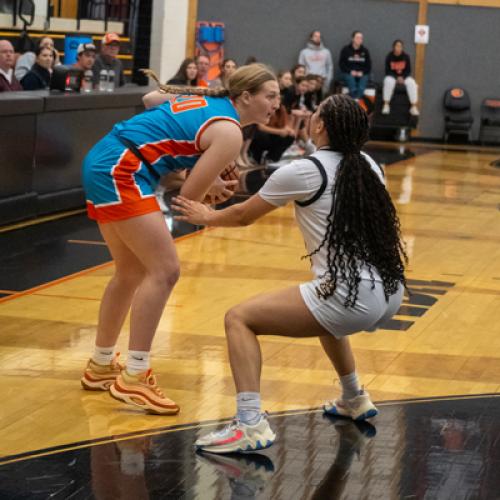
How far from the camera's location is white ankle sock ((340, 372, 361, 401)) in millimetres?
5266

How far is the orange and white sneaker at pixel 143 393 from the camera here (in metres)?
5.34

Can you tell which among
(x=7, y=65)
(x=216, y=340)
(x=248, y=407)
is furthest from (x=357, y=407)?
(x=7, y=65)

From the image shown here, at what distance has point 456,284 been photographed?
29.0ft

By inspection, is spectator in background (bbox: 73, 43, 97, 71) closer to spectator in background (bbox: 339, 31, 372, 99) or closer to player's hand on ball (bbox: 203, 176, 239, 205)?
player's hand on ball (bbox: 203, 176, 239, 205)

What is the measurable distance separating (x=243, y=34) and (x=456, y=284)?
16.1m

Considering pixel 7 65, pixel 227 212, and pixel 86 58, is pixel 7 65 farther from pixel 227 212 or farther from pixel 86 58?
pixel 227 212

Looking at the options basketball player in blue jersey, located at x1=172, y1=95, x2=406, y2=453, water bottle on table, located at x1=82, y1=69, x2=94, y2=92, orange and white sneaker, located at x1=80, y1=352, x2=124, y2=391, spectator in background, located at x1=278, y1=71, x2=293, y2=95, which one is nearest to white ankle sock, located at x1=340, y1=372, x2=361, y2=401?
basketball player in blue jersey, located at x1=172, y1=95, x2=406, y2=453

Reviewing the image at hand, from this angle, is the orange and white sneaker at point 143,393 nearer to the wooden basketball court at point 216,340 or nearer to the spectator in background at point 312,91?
the wooden basketball court at point 216,340

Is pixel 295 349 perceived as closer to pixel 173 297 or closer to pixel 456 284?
pixel 173 297

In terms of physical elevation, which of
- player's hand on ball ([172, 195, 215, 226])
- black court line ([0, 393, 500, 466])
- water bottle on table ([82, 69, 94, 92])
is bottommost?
black court line ([0, 393, 500, 466])

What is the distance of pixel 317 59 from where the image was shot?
23328mm

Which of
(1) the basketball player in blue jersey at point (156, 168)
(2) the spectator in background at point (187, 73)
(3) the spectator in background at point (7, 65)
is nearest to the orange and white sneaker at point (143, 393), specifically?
(1) the basketball player in blue jersey at point (156, 168)

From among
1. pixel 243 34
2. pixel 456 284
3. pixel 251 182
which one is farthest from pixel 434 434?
pixel 243 34

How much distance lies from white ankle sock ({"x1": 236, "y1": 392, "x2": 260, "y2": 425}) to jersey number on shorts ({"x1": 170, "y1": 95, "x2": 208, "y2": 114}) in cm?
129
